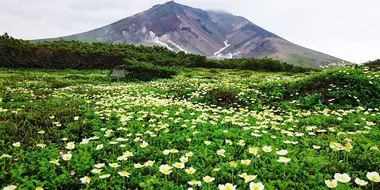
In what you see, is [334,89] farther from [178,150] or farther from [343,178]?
[343,178]

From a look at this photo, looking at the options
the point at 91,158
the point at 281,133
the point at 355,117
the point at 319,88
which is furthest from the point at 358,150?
the point at 319,88

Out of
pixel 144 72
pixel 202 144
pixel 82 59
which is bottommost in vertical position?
pixel 202 144

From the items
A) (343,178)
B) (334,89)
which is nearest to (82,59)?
(334,89)

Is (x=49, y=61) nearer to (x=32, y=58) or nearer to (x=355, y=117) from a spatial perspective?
(x=32, y=58)

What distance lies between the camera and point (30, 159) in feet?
14.9

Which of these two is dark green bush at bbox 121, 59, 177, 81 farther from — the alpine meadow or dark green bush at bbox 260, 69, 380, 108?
dark green bush at bbox 260, 69, 380, 108

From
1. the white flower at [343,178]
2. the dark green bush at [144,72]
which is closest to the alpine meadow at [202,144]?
the white flower at [343,178]

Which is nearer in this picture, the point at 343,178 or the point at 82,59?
the point at 343,178

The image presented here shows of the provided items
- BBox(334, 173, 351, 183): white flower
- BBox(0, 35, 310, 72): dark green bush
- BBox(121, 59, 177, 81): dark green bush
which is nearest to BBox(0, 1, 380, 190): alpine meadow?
BBox(334, 173, 351, 183): white flower

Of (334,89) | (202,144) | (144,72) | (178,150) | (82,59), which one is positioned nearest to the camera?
(178,150)

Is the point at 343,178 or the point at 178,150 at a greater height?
the point at 343,178

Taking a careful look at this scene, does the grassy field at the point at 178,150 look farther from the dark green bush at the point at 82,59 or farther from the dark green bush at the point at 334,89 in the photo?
the dark green bush at the point at 82,59

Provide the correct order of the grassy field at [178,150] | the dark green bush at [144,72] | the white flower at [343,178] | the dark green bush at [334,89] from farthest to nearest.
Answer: the dark green bush at [144,72], the dark green bush at [334,89], the grassy field at [178,150], the white flower at [343,178]

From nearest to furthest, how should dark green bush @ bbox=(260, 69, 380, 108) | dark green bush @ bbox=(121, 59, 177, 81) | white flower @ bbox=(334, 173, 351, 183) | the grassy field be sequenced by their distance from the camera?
white flower @ bbox=(334, 173, 351, 183)
the grassy field
dark green bush @ bbox=(260, 69, 380, 108)
dark green bush @ bbox=(121, 59, 177, 81)
